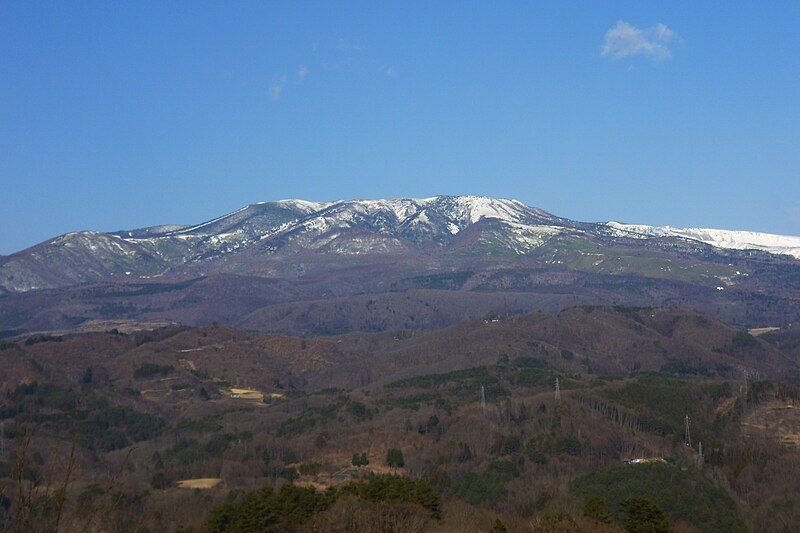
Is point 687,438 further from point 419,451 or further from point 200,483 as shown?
point 200,483

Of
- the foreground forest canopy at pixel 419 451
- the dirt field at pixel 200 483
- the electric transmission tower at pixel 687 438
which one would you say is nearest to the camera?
the foreground forest canopy at pixel 419 451

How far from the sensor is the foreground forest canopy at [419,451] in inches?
3022

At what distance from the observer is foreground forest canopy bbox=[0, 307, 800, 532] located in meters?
76.8

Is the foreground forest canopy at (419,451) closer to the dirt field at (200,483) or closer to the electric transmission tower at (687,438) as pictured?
the electric transmission tower at (687,438)

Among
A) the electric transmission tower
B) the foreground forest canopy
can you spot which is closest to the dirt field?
the foreground forest canopy

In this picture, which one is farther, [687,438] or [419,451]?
[687,438]

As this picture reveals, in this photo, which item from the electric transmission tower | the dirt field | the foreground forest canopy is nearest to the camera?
the foreground forest canopy

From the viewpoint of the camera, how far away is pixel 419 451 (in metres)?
119

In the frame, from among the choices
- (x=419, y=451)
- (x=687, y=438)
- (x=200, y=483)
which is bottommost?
(x=200, y=483)

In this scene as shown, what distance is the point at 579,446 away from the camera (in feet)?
380

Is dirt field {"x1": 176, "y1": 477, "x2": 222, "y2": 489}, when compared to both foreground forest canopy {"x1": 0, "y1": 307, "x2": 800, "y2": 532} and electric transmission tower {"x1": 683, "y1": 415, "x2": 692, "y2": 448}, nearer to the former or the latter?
foreground forest canopy {"x1": 0, "y1": 307, "x2": 800, "y2": 532}

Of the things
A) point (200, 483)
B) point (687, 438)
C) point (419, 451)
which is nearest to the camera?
point (200, 483)

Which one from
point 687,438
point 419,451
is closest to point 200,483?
point 419,451

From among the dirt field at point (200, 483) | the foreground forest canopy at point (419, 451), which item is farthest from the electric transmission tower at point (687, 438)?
the dirt field at point (200, 483)
